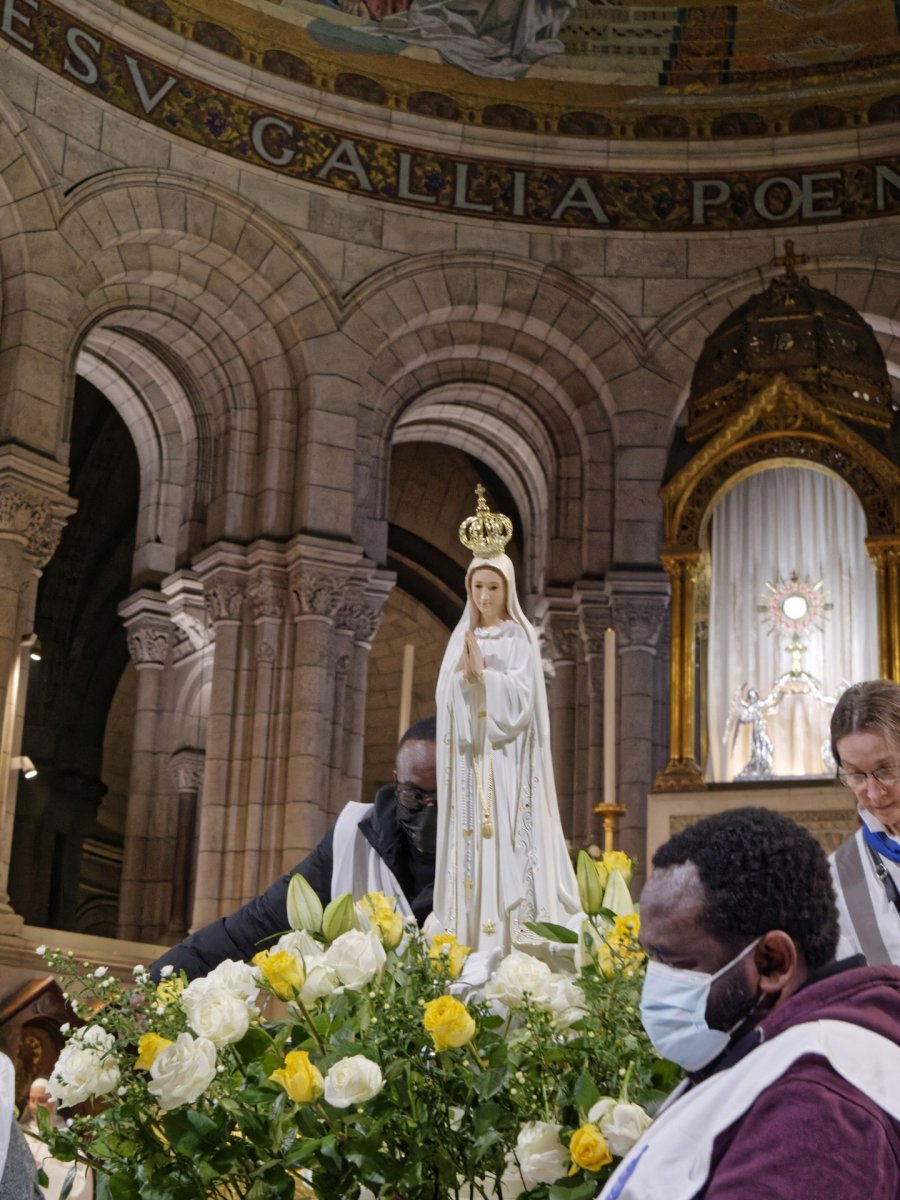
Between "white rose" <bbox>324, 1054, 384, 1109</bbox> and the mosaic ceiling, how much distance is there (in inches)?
490

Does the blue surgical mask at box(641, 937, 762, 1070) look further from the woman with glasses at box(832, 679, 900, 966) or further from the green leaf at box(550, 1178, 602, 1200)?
the woman with glasses at box(832, 679, 900, 966)

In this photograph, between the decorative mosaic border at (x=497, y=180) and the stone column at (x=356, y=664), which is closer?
the stone column at (x=356, y=664)

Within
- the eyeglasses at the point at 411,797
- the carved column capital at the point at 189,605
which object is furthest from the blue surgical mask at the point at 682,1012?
the carved column capital at the point at 189,605

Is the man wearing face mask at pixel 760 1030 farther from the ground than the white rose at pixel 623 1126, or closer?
farther from the ground

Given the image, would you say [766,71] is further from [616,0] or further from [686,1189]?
[686,1189]

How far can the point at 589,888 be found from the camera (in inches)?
120

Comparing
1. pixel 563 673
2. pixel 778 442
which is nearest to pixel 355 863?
pixel 778 442

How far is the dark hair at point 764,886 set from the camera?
208cm

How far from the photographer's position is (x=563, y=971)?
125 inches

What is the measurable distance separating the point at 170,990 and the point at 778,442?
29.3 feet

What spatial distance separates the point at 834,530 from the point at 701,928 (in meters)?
9.40

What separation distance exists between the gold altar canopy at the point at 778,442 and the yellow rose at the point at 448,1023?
26.9 ft

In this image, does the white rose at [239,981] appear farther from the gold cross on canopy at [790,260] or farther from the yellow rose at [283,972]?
the gold cross on canopy at [790,260]

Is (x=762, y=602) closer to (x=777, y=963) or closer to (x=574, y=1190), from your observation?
(x=574, y=1190)
